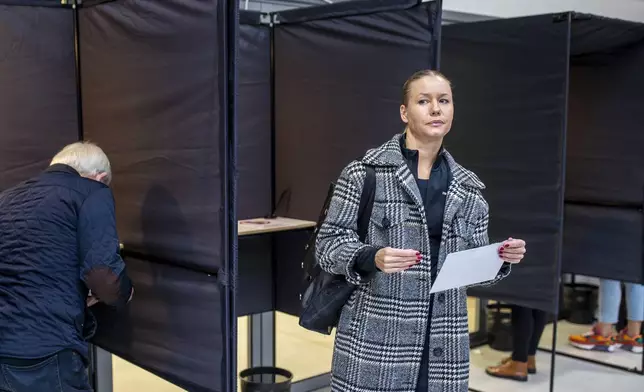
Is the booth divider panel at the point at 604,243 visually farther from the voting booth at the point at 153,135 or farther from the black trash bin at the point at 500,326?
the voting booth at the point at 153,135

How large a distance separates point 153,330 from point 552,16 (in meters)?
2.26

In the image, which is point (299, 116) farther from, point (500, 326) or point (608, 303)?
point (608, 303)

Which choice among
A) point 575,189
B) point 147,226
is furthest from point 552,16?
point 147,226

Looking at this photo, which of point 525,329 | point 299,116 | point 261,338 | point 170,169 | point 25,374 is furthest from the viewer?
point 525,329

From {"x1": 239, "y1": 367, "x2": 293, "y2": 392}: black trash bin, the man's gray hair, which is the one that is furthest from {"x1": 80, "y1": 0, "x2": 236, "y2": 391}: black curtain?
{"x1": 239, "y1": 367, "x2": 293, "y2": 392}: black trash bin

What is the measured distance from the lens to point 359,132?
3123 millimetres

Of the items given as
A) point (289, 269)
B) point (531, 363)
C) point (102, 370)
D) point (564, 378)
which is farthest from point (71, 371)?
point (564, 378)

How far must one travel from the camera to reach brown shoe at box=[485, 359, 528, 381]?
415cm

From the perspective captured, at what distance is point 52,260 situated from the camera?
224 centimetres

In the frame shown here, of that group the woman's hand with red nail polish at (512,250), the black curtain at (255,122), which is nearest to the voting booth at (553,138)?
the black curtain at (255,122)

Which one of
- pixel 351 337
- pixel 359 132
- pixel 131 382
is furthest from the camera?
pixel 131 382

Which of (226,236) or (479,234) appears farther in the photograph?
(226,236)

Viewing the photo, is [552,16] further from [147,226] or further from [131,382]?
[131,382]

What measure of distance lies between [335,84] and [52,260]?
59.1 inches
